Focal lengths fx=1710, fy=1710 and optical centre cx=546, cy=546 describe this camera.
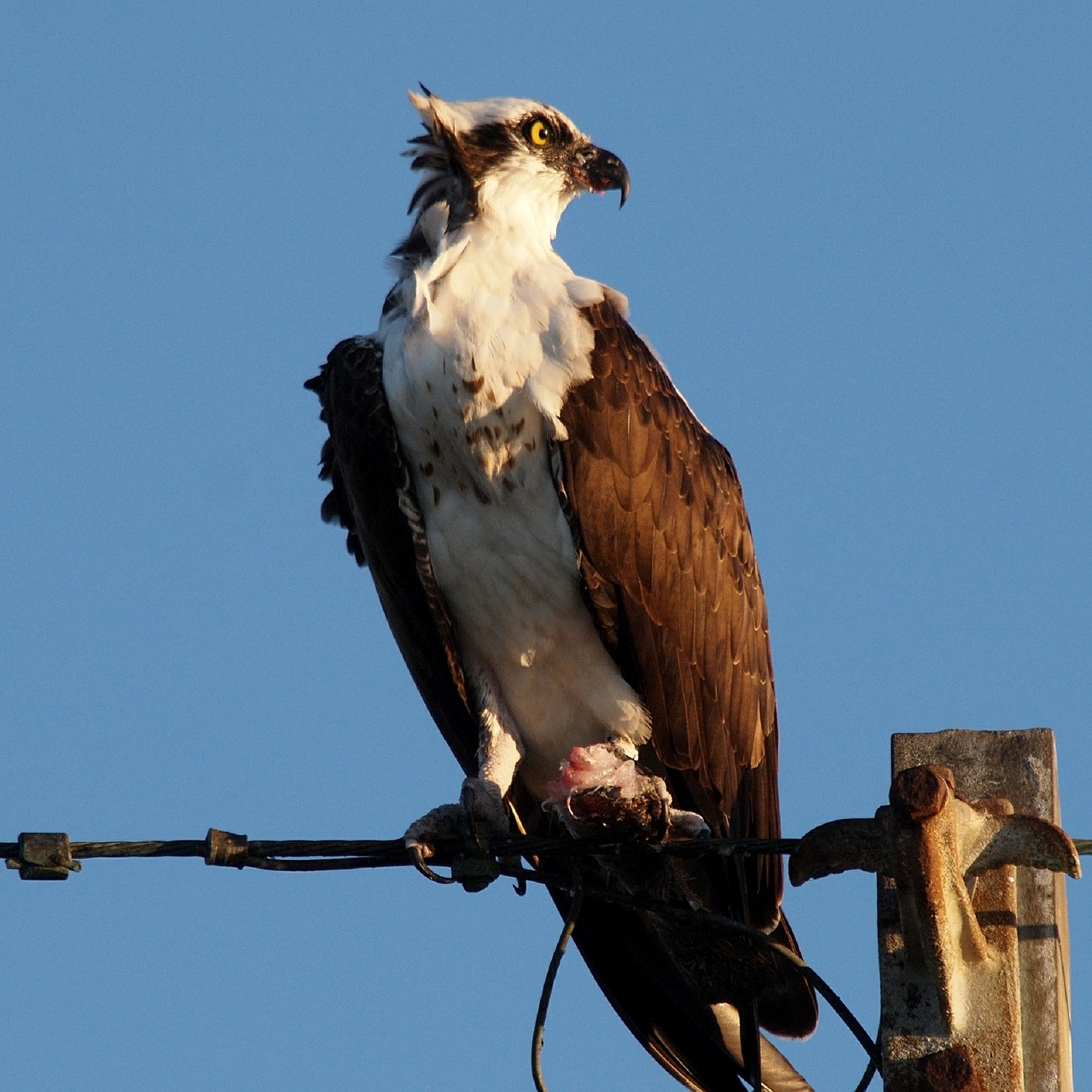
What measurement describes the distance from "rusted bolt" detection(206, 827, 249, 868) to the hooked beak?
130 inches

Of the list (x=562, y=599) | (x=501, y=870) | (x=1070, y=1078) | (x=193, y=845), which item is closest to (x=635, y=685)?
(x=562, y=599)

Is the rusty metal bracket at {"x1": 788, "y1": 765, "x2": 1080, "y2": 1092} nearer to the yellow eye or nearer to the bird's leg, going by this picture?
the bird's leg

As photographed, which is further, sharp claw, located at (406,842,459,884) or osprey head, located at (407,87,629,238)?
osprey head, located at (407,87,629,238)

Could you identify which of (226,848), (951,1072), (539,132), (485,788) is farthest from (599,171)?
(951,1072)

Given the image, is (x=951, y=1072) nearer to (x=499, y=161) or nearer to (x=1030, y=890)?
(x=1030, y=890)

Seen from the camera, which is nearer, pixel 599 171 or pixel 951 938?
pixel 951 938

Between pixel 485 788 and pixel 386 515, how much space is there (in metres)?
A: 1.07

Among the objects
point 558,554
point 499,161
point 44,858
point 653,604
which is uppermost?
point 499,161

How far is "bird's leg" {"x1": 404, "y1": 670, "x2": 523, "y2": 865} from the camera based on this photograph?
5770mm

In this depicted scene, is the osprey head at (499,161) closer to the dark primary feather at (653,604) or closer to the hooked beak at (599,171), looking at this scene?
the hooked beak at (599,171)

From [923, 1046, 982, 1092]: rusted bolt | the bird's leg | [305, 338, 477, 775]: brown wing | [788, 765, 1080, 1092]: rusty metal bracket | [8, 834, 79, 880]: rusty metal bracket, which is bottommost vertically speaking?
[923, 1046, 982, 1092]: rusted bolt

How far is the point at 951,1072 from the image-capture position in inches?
147

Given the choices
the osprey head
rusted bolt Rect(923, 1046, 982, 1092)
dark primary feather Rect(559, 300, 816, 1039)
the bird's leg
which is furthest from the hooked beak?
rusted bolt Rect(923, 1046, 982, 1092)

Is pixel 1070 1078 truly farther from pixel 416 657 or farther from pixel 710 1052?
pixel 416 657
